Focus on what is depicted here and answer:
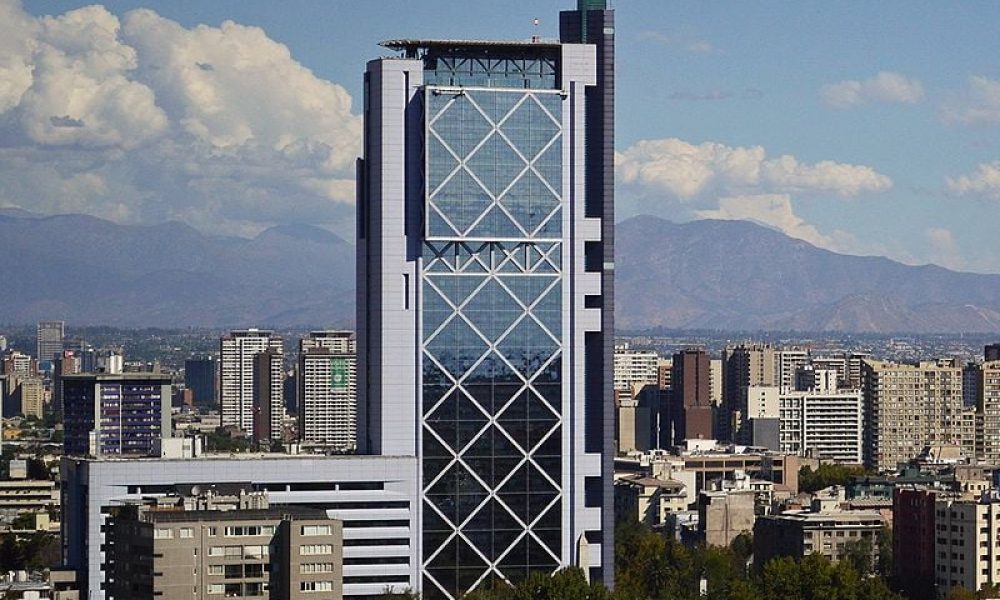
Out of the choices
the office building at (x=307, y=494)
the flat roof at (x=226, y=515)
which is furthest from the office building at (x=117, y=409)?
the flat roof at (x=226, y=515)

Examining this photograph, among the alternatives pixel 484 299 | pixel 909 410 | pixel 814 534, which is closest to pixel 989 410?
pixel 909 410

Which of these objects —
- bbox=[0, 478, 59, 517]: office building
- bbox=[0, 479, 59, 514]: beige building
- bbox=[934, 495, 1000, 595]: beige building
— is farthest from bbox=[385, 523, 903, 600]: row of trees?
bbox=[0, 479, 59, 514]: beige building

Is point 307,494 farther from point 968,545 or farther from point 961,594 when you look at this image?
point 968,545

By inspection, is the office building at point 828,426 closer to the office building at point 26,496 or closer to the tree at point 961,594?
the office building at point 26,496

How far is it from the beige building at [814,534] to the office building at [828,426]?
6506 centimetres

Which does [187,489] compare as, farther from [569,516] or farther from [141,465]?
[569,516]

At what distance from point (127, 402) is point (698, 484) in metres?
35.9

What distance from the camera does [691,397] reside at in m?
192

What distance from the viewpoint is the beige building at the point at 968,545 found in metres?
91.1

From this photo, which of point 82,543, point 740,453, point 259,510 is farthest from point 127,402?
point 259,510

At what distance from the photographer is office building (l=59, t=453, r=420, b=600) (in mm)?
76125

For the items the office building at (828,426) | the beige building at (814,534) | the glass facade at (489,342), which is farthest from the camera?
the office building at (828,426)

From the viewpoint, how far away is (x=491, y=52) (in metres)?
80.4

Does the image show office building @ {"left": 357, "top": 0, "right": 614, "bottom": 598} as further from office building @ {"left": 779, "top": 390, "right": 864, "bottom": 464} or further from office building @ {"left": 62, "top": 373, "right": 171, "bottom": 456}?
office building @ {"left": 779, "top": 390, "right": 864, "bottom": 464}
